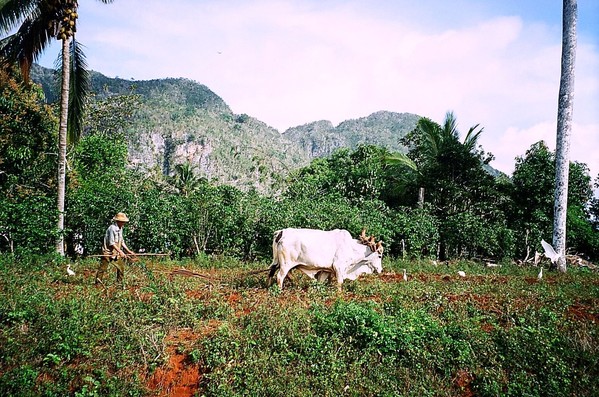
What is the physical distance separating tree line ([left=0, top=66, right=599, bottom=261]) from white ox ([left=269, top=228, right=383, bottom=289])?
15.9 feet

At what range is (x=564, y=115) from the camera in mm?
13477

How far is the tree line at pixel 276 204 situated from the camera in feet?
47.5

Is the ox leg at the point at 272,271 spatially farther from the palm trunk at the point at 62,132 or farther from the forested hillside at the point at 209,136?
the forested hillside at the point at 209,136

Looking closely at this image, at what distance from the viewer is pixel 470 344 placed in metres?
Answer: 6.43

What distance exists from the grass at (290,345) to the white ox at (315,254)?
4.24 ft

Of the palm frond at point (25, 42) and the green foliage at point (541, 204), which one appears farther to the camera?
the green foliage at point (541, 204)

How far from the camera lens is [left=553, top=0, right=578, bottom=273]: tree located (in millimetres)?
13281

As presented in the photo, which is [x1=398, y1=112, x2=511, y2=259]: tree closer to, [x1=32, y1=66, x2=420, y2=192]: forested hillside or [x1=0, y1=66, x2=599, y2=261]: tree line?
[x1=0, y1=66, x2=599, y2=261]: tree line

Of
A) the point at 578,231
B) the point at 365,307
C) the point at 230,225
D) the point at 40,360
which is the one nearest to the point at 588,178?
the point at 578,231

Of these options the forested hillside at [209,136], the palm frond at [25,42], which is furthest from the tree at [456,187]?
the forested hillside at [209,136]

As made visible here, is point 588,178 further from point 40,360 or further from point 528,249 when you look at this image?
point 40,360

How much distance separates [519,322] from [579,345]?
984 mm

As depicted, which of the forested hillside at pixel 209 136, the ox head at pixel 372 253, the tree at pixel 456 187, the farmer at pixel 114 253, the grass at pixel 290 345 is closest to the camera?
the grass at pixel 290 345

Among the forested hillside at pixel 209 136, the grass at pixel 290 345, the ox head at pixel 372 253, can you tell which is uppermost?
the forested hillside at pixel 209 136
